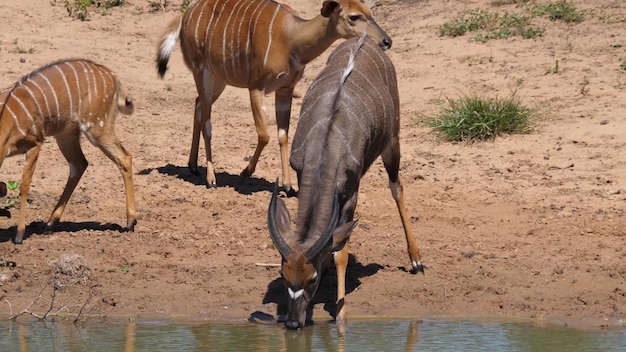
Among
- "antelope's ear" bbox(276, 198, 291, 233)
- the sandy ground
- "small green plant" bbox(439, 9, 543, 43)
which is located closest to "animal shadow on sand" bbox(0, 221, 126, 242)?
the sandy ground

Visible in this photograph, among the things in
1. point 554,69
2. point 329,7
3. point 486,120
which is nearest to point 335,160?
point 329,7

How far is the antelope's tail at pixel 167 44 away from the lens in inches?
428

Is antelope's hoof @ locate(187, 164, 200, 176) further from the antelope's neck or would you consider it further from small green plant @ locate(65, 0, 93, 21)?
small green plant @ locate(65, 0, 93, 21)

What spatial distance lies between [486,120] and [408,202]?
1.54m

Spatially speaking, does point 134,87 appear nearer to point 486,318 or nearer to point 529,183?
point 529,183

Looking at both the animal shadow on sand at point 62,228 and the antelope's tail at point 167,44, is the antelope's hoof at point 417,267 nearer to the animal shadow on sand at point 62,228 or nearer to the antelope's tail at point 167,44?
the animal shadow on sand at point 62,228

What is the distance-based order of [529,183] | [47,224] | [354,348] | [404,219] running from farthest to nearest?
[529,183]
[47,224]
[404,219]
[354,348]

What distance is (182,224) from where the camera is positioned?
912 centimetres

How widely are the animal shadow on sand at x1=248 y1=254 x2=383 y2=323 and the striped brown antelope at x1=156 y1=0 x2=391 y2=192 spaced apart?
193cm

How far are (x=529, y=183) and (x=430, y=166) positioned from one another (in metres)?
0.97

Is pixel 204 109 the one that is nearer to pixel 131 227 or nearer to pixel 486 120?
pixel 131 227

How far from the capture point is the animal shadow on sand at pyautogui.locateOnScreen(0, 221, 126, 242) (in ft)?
28.9

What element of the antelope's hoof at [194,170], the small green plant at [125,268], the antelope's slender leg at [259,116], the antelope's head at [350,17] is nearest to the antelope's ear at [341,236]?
the small green plant at [125,268]

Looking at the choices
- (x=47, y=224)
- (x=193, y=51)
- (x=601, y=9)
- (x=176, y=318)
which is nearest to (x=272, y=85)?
(x=193, y=51)
